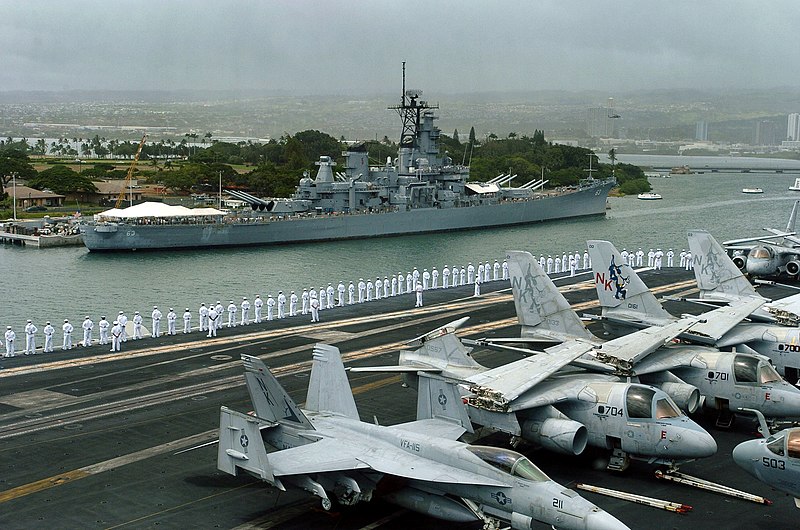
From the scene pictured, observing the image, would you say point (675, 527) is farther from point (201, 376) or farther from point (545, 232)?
point (545, 232)

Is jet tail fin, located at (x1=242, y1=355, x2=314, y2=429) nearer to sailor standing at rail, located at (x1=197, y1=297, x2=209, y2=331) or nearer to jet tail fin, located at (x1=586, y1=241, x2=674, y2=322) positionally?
jet tail fin, located at (x1=586, y1=241, x2=674, y2=322)

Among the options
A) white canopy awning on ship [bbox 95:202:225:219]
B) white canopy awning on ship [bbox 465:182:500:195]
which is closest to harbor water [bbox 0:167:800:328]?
white canopy awning on ship [bbox 95:202:225:219]

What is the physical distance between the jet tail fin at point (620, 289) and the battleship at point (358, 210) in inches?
2301

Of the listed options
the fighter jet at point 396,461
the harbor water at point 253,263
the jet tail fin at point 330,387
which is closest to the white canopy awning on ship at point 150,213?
the harbor water at point 253,263

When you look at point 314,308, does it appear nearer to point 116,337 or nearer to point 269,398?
point 116,337

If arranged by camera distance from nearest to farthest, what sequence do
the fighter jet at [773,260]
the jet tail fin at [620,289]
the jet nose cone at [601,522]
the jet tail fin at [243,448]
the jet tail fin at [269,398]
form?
the jet nose cone at [601,522] < the jet tail fin at [243,448] < the jet tail fin at [269,398] < the jet tail fin at [620,289] < the fighter jet at [773,260]

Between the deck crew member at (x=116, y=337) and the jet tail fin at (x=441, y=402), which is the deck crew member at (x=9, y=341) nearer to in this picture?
the deck crew member at (x=116, y=337)

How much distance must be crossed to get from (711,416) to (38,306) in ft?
139

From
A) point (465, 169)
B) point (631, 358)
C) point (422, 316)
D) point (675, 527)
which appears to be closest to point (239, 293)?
point (422, 316)

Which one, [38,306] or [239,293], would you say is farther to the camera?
[239,293]

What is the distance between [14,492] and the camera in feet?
60.8

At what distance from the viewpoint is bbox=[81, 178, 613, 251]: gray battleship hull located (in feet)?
259

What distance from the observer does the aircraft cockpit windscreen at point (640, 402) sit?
752 inches

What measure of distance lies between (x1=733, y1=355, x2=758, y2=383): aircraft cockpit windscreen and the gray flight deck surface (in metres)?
1.61
